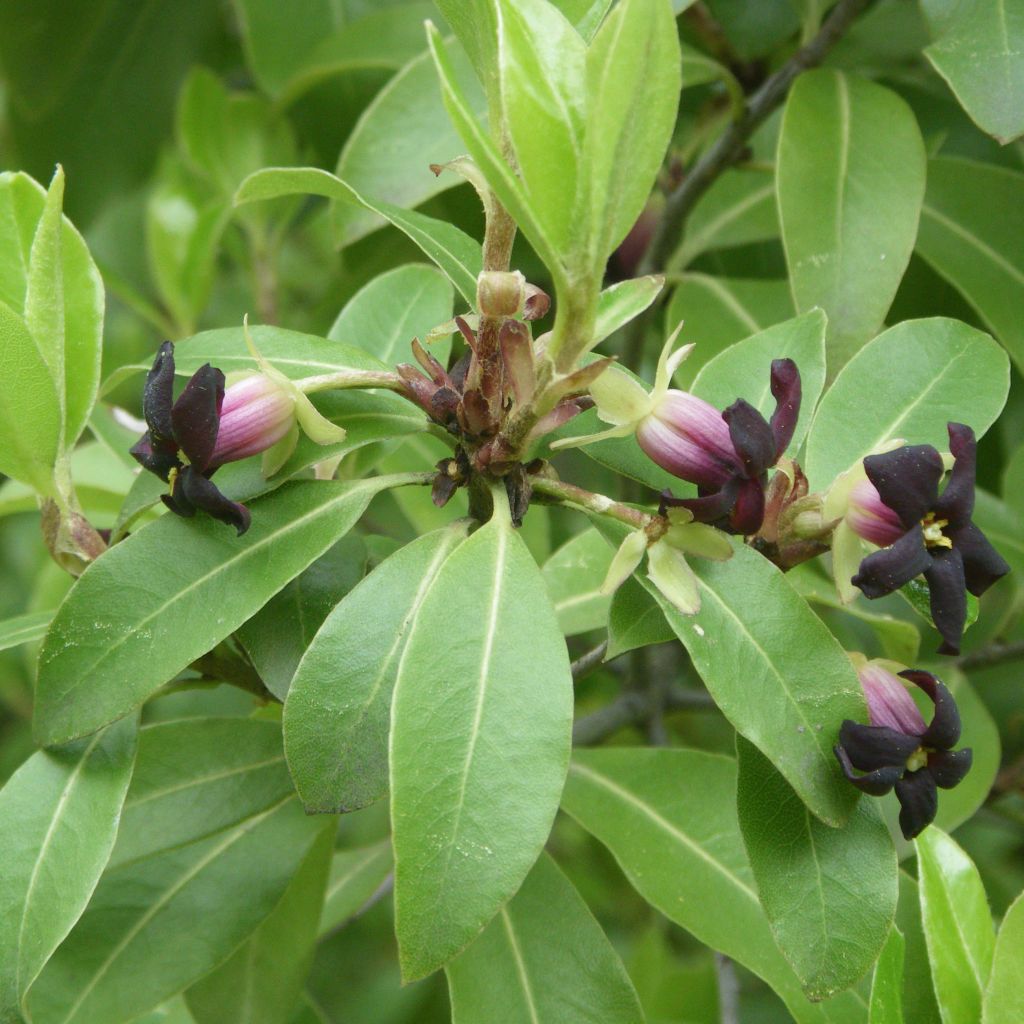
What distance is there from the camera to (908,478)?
77 cm

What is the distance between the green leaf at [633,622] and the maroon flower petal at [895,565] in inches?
5.5

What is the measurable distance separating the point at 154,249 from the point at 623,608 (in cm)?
136

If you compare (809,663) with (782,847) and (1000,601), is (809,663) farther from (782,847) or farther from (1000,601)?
(1000,601)

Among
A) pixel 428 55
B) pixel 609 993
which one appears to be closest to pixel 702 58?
pixel 428 55

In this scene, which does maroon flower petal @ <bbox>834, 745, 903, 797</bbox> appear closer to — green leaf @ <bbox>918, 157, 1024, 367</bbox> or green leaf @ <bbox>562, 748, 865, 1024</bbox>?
green leaf @ <bbox>562, 748, 865, 1024</bbox>

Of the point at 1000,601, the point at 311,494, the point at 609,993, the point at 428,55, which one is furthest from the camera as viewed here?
the point at 1000,601

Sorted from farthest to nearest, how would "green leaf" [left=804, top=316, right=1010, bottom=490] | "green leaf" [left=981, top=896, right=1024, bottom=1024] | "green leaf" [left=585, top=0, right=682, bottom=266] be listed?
"green leaf" [left=804, top=316, right=1010, bottom=490], "green leaf" [left=981, top=896, right=1024, bottom=1024], "green leaf" [left=585, top=0, right=682, bottom=266]

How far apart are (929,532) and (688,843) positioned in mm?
451

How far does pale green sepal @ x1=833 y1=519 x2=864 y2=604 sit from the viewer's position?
84 cm

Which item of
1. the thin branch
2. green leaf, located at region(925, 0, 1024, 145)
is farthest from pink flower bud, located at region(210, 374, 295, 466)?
the thin branch

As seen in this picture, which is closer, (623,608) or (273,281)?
(623,608)

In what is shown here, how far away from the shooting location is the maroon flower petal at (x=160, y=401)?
0.80 metres

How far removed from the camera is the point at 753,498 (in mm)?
785

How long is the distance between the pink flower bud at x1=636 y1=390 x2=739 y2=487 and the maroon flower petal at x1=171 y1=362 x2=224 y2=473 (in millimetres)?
279
